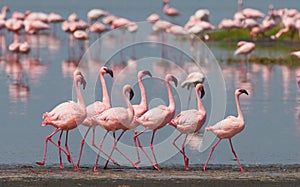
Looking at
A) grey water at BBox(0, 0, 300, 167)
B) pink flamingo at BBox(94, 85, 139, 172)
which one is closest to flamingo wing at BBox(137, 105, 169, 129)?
pink flamingo at BBox(94, 85, 139, 172)

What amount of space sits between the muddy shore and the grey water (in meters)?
0.69

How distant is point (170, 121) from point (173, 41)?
67.0 feet

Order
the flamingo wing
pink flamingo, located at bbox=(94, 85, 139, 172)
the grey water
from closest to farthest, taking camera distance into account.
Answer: pink flamingo, located at bbox=(94, 85, 139, 172), the flamingo wing, the grey water

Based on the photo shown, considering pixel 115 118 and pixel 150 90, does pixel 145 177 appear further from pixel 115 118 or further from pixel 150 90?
pixel 150 90

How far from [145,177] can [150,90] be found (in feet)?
28.3

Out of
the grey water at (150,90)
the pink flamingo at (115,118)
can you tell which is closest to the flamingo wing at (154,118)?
the pink flamingo at (115,118)

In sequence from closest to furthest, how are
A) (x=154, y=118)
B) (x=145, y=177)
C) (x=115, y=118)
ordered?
(x=145, y=177)
(x=115, y=118)
(x=154, y=118)

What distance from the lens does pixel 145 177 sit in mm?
9938

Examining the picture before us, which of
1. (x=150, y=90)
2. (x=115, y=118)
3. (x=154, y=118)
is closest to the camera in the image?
(x=115, y=118)

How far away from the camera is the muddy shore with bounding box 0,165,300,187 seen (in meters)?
9.59

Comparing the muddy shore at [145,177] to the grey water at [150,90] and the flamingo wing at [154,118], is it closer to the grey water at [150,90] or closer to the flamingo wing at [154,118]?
the flamingo wing at [154,118]

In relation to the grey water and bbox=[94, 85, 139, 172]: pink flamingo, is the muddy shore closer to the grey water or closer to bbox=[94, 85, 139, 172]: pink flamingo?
bbox=[94, 85, 139, 172]: pink flamingo

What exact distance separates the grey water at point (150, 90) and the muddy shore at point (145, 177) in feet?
2.26

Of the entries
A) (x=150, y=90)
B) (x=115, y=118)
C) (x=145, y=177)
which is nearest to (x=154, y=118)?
(x=115, y=118)
